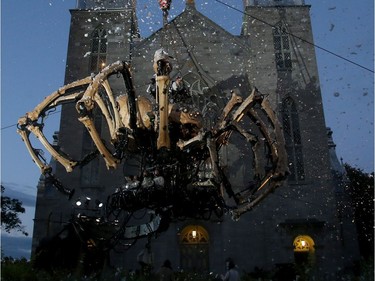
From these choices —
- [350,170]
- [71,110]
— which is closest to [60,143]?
[71,110]

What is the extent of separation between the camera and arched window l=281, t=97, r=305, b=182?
1953 cm

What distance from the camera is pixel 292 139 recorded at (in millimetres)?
20172

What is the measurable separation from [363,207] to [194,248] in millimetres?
14268

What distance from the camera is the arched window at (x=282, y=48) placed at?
Result: 21.6m

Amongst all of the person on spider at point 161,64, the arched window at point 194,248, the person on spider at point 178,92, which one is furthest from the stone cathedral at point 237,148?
the person on spider at point 161,64

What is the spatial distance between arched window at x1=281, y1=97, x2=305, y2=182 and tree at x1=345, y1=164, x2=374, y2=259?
704cm

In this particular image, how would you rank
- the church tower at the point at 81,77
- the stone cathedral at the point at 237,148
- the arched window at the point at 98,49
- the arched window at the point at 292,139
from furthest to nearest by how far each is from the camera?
1. the arched window at the point at 98,49
2. the arched window at the point at 292,139
3. the church tower at the point at 81,77
4. the stone cathedral at the point at 237,148

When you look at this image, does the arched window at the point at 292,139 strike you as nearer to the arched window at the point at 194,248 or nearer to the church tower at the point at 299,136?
the church tower at the point at 299,136

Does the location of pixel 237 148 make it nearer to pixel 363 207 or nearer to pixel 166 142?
pixel 363 207

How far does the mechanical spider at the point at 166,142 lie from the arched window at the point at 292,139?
13698 mm

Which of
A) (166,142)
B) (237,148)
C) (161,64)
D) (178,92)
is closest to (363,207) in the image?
(237,148)

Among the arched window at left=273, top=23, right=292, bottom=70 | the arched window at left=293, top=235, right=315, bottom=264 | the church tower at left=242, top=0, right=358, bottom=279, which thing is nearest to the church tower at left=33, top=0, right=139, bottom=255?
the church tower at left=242, top=0, right=358, bottom=279

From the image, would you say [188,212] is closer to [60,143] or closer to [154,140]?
[154,140]

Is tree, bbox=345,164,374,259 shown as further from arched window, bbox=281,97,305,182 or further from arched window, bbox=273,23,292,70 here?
arched window, bbox=273,23,292,70
